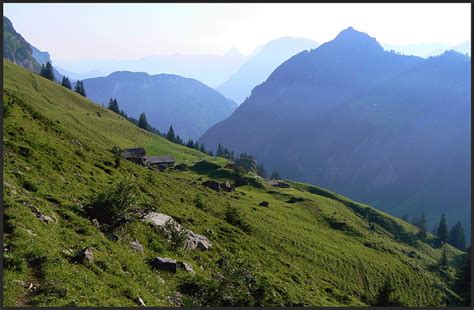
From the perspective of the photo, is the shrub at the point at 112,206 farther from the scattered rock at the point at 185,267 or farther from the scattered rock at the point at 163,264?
the scattered rock at the point at 185,267

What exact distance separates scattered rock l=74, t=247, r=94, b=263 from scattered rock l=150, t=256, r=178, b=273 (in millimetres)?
5817

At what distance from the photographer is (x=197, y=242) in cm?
3528

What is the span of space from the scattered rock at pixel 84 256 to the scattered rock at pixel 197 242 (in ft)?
41.9

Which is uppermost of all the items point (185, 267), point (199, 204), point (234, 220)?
point (185, 267)

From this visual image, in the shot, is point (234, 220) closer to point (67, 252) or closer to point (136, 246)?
point (136, 246)

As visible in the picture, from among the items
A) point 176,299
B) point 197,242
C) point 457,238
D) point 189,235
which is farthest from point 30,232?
point 457,238

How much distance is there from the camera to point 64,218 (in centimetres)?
2569

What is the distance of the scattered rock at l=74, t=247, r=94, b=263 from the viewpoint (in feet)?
67.2

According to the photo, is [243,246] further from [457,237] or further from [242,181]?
[457,237]

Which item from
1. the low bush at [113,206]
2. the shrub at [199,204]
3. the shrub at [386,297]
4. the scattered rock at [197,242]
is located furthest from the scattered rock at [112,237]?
the shrub at [386,297]

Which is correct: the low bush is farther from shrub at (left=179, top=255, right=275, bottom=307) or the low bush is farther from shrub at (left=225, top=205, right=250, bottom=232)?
shrub at (left=225, top=205, right=250, bottom=232)

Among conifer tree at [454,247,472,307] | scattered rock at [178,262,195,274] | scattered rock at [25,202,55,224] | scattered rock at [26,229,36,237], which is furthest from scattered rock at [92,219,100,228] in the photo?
conifer tree at [454,247,472,307]

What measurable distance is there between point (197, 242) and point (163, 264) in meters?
9.05

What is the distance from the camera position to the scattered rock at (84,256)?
67.2 ft
